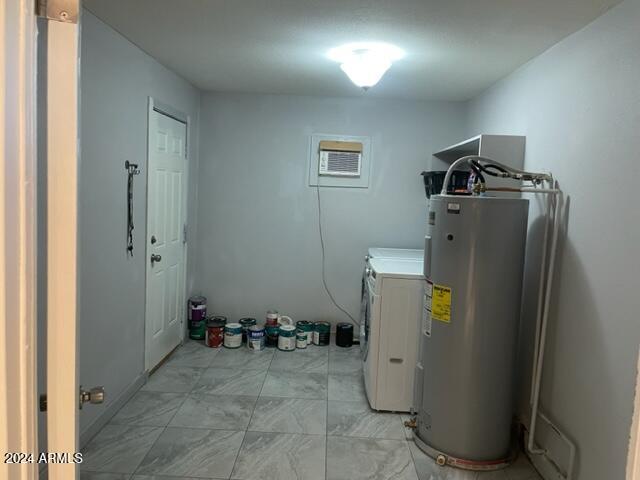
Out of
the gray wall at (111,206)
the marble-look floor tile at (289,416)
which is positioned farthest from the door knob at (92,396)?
the marble-look floor tile at (289,416)

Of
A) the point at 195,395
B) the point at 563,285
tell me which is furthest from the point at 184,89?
the point at 563,285

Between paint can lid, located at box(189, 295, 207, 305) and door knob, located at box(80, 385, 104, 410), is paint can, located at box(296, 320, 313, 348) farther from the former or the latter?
door knob, located at box(80, 385, 104, 410)

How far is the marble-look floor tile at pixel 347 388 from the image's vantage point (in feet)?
10.8

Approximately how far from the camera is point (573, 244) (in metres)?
2.28

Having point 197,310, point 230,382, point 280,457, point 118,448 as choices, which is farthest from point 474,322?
point 197,310

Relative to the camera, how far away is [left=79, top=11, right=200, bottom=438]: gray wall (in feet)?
8.11

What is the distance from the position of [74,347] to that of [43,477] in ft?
5.54

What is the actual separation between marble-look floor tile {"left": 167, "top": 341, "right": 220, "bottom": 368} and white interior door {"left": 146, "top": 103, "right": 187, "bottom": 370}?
81 millimetres

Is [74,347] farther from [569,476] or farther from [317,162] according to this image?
[317,162]

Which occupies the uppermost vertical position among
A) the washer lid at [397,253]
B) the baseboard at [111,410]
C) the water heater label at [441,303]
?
the washer lid at [397,253]

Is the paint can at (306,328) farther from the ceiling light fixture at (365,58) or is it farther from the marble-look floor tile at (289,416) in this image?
the ceiling light fixture at (365,58)

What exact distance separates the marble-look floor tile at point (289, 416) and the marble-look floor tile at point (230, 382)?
8.0 inches
